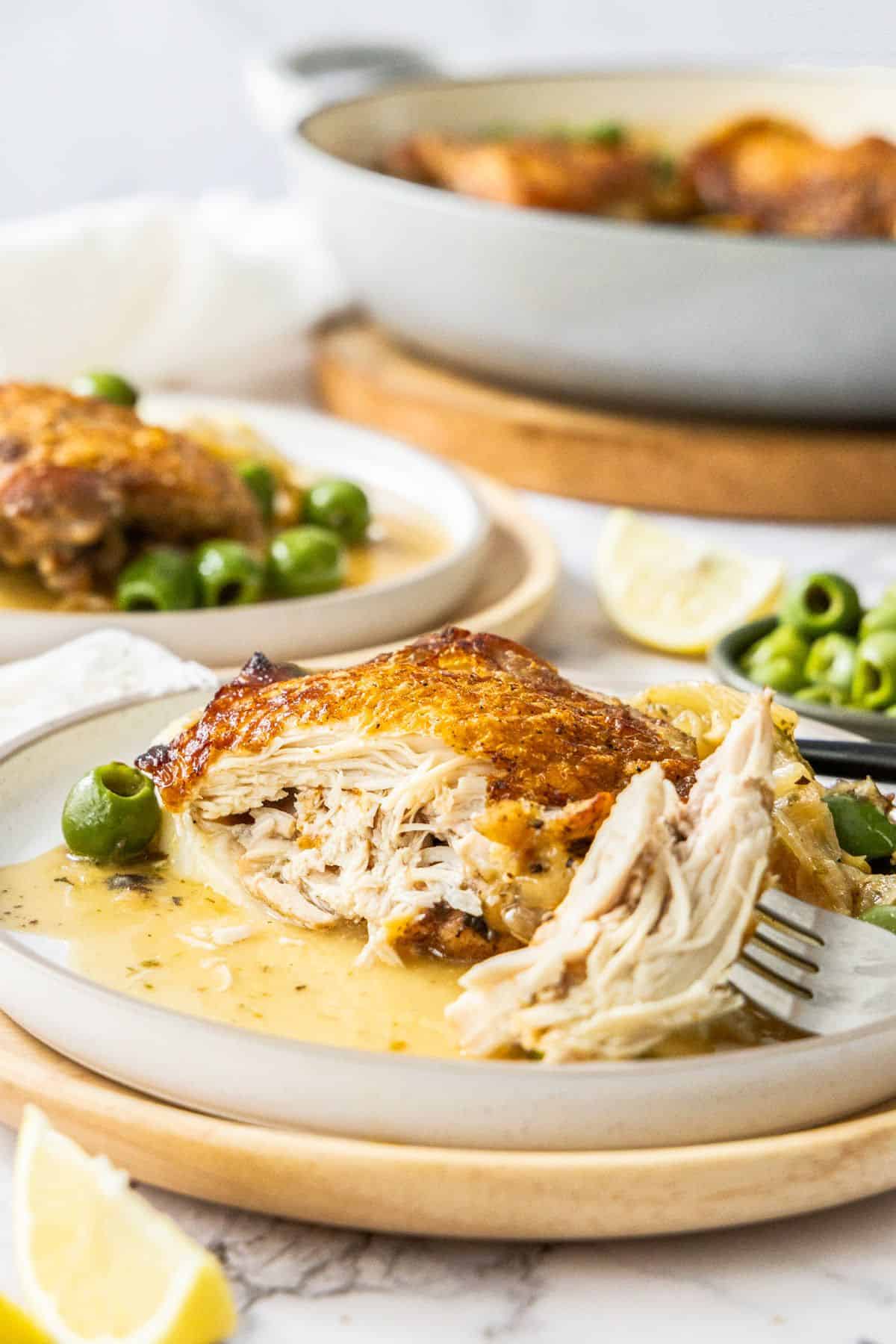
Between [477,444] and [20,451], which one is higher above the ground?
[20,451]

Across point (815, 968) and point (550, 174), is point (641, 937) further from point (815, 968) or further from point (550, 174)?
point (550, 174)

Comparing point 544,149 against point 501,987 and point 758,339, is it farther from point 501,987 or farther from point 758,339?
point 501,987

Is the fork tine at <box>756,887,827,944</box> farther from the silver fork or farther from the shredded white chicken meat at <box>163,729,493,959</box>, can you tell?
the shredded white chicken meat at <box>163,729,493,959</box>

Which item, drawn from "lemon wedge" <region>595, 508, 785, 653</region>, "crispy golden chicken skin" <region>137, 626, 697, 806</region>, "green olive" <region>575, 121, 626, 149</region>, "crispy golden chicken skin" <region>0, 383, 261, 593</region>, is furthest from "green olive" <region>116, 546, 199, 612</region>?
"green olive" <region>575, 121, 626, 149</region>

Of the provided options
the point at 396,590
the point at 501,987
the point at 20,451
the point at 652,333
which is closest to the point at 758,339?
the point at 652,333

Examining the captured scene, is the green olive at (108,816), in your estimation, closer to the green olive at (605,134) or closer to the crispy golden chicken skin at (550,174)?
the crispy golden chicken skin at (550,174)

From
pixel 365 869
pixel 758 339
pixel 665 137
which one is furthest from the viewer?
pixel 665 137

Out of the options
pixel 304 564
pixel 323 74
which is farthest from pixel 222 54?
pixel 304 564
